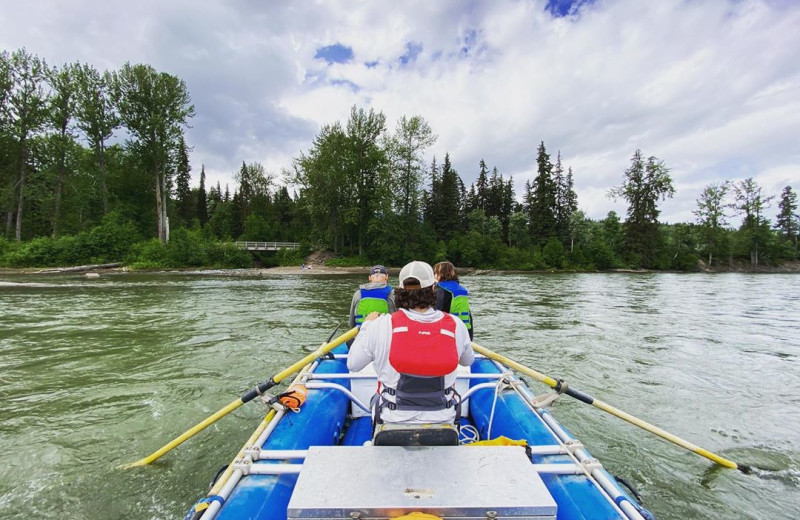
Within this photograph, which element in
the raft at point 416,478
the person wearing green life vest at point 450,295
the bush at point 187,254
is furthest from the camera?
the bush at point 187,254

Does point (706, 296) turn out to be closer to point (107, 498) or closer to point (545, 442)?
point (545, 442)

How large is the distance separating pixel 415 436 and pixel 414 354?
0.44 m

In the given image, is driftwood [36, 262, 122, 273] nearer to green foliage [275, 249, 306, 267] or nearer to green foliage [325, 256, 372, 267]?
green foliage [275, 249, 306, 267]

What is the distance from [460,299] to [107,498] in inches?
161

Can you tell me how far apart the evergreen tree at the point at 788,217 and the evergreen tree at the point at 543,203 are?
41.3 metres

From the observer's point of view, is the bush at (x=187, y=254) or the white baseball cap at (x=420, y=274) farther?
the bush at (x=187, y=254)

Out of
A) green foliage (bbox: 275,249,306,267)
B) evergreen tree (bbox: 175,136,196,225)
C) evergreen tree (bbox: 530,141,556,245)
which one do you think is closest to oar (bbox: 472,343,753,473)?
green foliage (bbox: 275,249,306,267)

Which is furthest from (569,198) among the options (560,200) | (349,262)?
(349,262)

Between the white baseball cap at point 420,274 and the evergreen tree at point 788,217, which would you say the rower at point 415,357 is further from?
the evergreen tree at point 788,217

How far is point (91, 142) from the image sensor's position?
34.5 metres

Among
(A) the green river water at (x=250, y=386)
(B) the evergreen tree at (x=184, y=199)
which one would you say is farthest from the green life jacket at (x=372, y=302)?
(B) the evergreen tree at (x=184, y=199)

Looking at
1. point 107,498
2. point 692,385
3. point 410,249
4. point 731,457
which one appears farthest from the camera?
point 410,249

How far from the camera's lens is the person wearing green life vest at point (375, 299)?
4902 millimetres

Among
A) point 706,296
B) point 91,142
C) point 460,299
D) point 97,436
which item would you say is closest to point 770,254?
point 706,296
